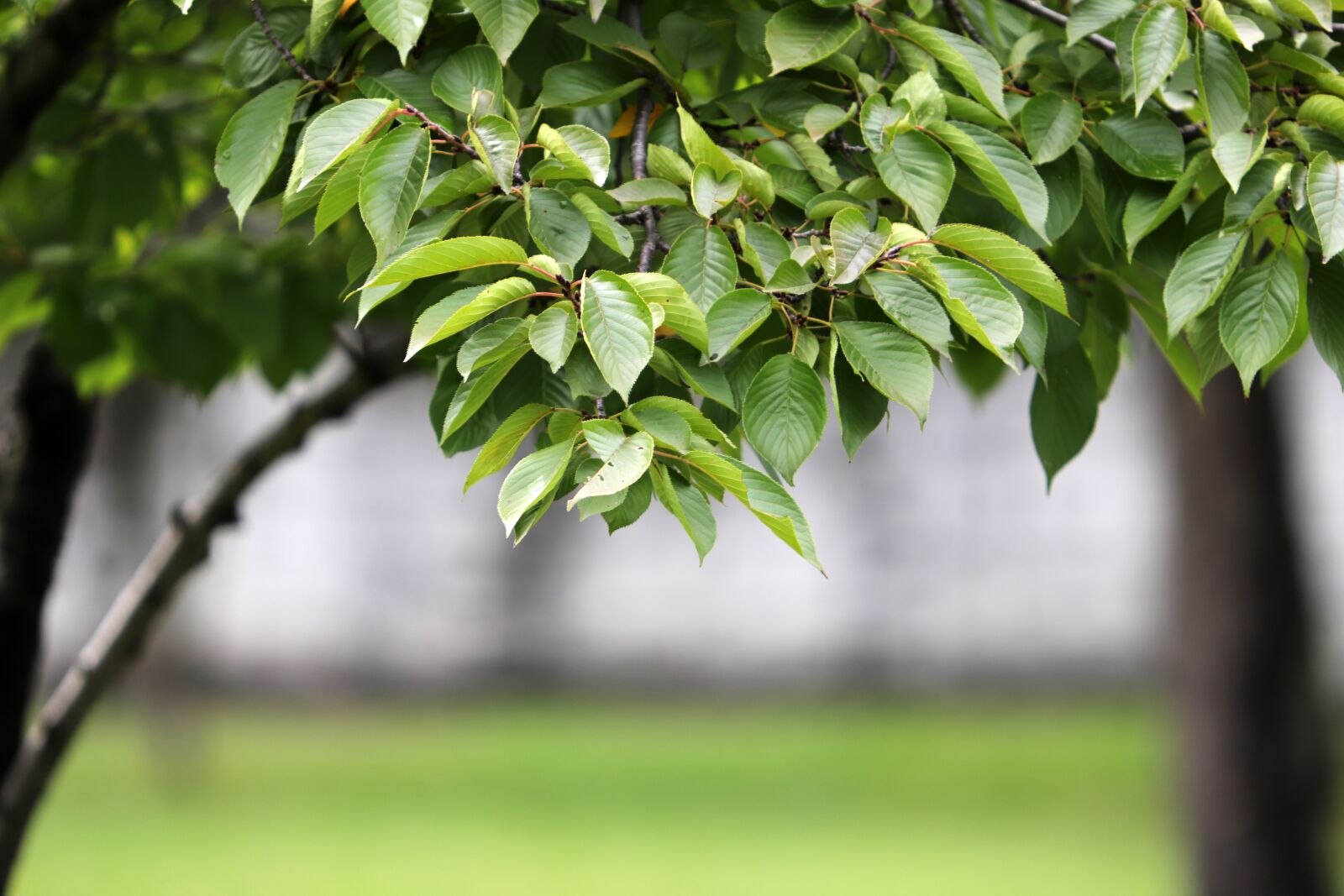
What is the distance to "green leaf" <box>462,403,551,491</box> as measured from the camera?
3.68 feet

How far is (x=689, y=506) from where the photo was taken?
3.63ft

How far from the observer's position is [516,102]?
1.54m

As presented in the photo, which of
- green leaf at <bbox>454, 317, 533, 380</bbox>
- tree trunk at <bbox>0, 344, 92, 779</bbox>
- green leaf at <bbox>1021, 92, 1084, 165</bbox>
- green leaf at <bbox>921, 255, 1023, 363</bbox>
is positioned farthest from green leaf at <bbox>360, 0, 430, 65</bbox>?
tree trunk at <bbox>0, 344, 92, 779</bbox>

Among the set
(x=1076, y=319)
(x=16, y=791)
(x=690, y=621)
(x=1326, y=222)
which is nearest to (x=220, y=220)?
(x=16, y=791)

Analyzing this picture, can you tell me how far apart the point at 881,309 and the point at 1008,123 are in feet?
0.74

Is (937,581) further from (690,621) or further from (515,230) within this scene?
(515,230)

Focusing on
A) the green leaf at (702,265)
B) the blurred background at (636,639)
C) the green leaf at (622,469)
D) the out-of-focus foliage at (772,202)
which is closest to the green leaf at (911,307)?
the out-of-focus foliage at (772,202)

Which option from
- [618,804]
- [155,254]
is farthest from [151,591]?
[618,804]

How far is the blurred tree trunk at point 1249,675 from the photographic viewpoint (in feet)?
15.8

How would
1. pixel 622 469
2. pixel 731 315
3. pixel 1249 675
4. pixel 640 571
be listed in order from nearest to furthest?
pixel 622 469 → pixel 731 315 → pixel 1249 675 → pixel 640 571

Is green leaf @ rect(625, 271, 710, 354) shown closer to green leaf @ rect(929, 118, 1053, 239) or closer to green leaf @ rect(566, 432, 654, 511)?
green leaf @ rect(566, 432, 654, 511)

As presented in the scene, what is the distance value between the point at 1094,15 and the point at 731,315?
0.49 m

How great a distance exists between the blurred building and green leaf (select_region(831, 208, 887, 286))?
30.1ft

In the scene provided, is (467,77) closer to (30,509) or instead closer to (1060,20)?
(1060,20)
